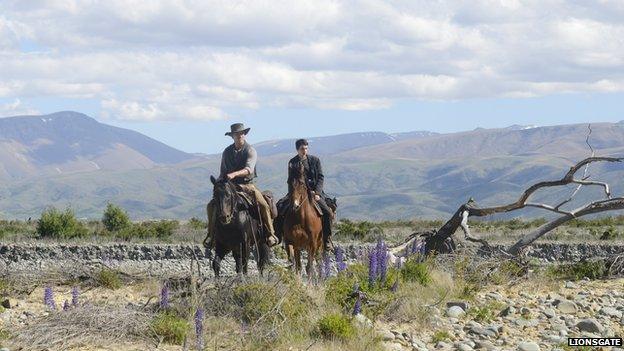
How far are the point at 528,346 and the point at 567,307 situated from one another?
2.85 m

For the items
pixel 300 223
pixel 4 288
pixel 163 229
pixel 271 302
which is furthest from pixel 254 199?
pixel 163 229

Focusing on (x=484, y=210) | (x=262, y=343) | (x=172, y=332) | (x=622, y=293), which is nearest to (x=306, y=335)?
(x=262, y=343)

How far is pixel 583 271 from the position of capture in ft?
57.3

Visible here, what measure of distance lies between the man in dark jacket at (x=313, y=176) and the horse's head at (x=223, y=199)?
147cm

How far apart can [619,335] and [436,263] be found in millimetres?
4822

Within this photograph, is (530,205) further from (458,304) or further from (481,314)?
(481,314)

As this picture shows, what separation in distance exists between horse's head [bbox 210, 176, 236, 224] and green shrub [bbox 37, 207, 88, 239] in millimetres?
21012

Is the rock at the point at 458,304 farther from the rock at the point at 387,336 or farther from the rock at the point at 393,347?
the rock at the point at 393,347

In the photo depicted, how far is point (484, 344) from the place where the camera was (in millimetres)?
11359

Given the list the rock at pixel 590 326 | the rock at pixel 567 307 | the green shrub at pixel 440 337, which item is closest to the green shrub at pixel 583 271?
the rock at pixel 567 307

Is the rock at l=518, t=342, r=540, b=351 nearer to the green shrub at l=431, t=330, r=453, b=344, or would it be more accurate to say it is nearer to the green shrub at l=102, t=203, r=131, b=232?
the green shrub at l=431, t=330, r=453, b=344

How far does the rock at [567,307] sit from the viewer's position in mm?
13680

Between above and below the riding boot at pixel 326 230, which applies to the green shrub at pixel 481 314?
below

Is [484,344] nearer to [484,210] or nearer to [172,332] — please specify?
[172,332]
